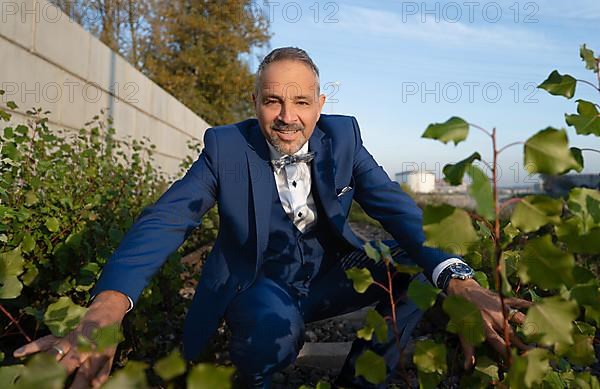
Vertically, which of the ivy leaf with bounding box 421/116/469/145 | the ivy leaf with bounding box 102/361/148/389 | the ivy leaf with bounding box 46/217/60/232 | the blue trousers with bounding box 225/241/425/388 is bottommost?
the blue trousers with bounding box 225/241/425/388

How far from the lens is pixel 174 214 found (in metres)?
1.81

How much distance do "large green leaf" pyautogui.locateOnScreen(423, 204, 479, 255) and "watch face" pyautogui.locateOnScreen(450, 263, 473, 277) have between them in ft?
2.75

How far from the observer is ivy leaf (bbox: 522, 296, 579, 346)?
85cm

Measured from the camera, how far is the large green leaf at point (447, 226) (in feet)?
2.75

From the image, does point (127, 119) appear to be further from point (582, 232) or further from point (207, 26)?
point (207, 26)

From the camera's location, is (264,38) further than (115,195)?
Yes

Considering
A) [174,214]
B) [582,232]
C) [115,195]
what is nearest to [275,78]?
[174,214]

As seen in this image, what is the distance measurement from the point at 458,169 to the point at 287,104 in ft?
4.47

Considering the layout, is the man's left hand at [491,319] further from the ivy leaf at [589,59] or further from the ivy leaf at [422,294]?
the ivy leaf at [589,59]

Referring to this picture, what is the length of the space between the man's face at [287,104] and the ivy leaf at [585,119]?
1.16 meters

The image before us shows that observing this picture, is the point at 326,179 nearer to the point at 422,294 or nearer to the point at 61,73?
the point at 422,294

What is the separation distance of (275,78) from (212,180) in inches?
17.3

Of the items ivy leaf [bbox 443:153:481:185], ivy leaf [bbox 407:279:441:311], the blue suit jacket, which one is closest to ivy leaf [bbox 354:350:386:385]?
ivy leaf [bbox 407:279:441:311]

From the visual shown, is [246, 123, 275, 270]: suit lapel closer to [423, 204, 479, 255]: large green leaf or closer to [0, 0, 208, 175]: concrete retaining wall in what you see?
[423, 204, 479, 255]: large green leaf
